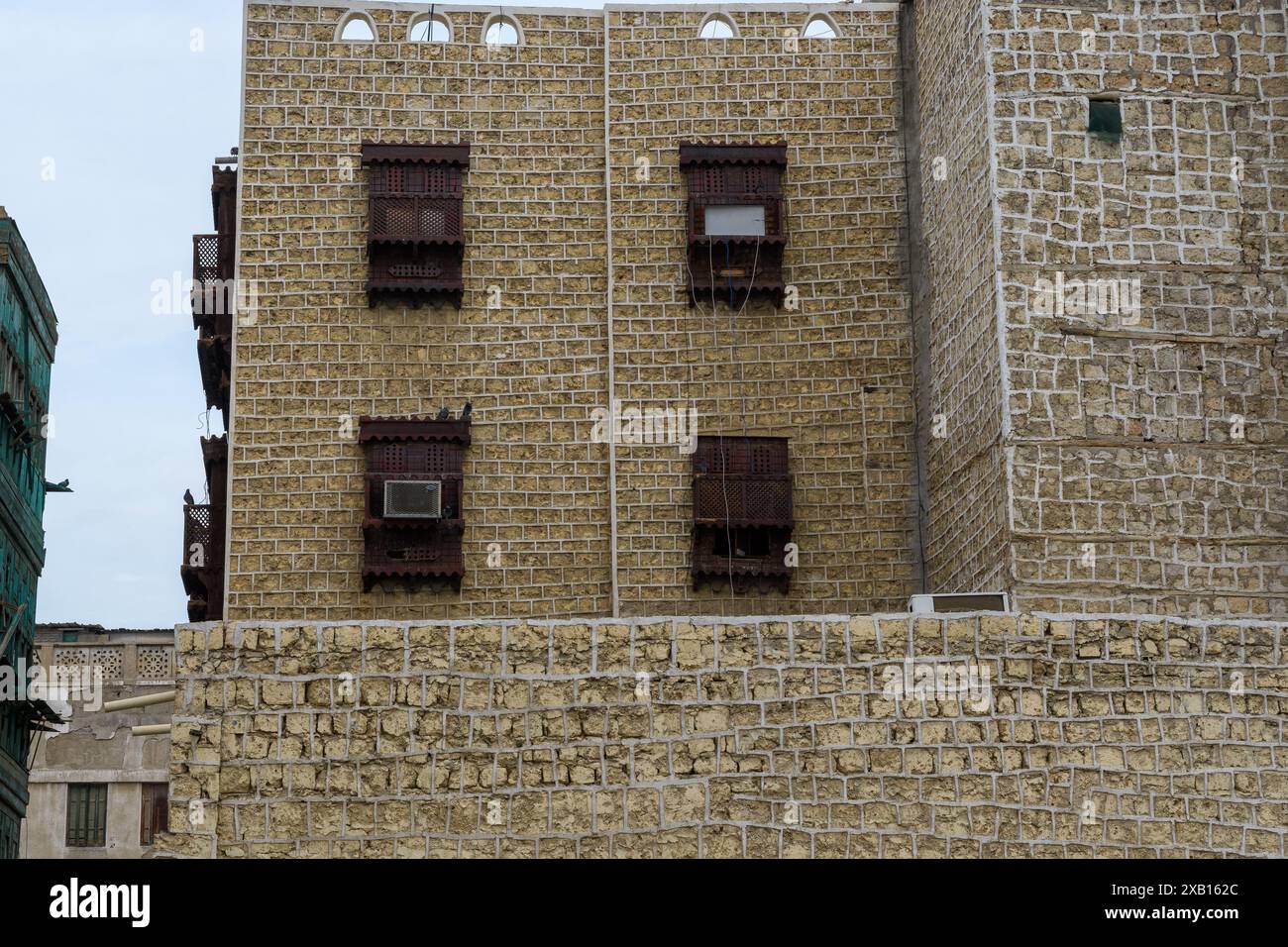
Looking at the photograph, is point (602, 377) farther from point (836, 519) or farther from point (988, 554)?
point (988, 554)

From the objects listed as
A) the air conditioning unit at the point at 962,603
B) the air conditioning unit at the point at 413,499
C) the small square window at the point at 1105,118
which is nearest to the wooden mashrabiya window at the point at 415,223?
the air conditioning unit at the point at 413,499

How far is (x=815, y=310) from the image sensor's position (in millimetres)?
25891

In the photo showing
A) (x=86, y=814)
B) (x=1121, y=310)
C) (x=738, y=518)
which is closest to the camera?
(x=1121, y=310)

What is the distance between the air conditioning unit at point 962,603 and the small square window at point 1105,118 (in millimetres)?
5685

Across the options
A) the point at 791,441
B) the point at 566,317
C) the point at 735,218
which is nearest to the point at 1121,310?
the point at 791,441

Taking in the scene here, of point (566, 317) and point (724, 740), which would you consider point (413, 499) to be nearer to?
point (566, 317)

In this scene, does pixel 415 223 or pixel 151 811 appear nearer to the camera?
pixel 415 223

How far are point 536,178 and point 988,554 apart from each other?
7920 millimetres

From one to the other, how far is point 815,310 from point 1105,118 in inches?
179

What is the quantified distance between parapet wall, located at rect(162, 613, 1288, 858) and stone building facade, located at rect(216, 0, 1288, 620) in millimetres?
2819

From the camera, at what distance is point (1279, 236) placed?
2298cm
